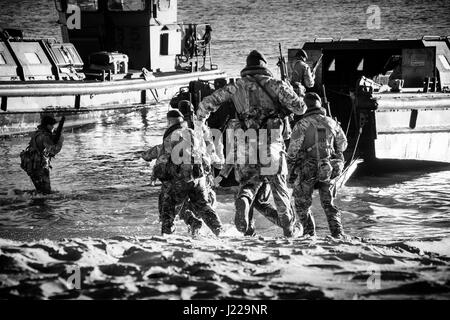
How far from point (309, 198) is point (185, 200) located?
4.70 feet

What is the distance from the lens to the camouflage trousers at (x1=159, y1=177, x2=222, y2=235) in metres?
7.11

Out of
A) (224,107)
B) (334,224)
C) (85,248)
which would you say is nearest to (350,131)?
(224,107)

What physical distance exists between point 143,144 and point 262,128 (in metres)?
10.2

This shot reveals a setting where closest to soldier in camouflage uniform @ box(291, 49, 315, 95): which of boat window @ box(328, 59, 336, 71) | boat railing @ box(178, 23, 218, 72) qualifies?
boat window @ box(328, 59, 336, 71)

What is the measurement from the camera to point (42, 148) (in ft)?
32.8

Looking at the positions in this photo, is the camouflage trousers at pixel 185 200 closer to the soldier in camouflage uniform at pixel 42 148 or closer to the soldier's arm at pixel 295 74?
the soldier in camouflage uniform at pixel 42 148

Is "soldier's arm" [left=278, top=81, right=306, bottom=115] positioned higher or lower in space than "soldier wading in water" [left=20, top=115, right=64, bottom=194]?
higher

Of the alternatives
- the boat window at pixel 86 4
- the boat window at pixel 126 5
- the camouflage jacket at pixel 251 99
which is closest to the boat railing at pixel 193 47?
the boat window at pixel 126 5

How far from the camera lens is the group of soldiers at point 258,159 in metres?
7.01

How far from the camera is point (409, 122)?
11.9m

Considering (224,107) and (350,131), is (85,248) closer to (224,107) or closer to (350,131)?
(224,107)

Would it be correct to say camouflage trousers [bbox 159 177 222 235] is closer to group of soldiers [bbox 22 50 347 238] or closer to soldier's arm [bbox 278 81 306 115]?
group of soldiers [bbox 22 50 347 238]

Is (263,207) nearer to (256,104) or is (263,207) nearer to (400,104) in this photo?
(256,104)

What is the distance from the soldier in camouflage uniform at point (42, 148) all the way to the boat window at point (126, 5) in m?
12.7
